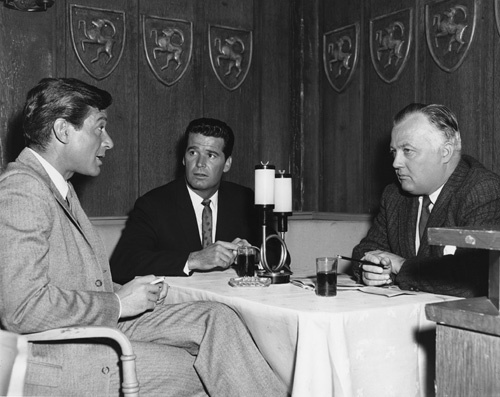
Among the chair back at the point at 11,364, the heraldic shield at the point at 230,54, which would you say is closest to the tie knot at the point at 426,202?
the heraldic shield at the point at 230,54

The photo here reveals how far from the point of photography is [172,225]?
3330 mm

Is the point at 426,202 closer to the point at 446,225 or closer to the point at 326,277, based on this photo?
the point at 446,225

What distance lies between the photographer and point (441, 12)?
3.64 metres

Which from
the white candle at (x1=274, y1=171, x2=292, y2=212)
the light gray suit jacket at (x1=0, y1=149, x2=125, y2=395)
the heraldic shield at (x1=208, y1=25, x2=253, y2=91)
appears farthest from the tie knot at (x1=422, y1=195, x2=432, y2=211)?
the heraldic shield at (x1=208, y1=25, x2=253, y2=91)

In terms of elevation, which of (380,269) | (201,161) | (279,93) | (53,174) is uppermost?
(279,93)

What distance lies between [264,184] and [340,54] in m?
2.10

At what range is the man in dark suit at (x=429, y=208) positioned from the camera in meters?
2.43

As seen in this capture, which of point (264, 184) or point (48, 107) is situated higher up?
Result: point (48, 107)

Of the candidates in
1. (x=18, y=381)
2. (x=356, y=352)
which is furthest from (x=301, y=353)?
(x=18, y=381)

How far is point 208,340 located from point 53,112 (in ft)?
3.23

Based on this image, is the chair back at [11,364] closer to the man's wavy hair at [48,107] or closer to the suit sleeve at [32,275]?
the suit sleeve at [32,275]

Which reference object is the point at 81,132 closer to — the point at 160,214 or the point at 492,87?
the point at 160,214

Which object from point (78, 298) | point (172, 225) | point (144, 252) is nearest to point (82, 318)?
point (78, 298)

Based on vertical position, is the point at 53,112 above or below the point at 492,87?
below
